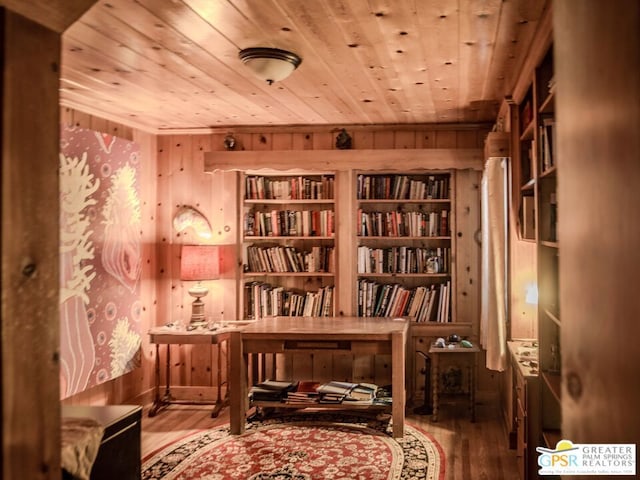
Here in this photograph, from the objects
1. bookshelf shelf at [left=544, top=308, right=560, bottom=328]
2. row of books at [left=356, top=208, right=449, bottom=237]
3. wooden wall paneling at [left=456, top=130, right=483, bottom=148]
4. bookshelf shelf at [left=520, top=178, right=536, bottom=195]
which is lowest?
bookshelf shelf at [left=544, top=308, right=560, bottom=328]

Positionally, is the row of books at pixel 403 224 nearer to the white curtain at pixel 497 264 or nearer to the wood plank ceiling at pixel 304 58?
the wood plank ceiling at pixel 304 58

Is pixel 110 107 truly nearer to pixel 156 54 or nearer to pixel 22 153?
pixel 156 54

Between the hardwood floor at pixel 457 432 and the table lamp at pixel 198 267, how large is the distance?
30.2 inches

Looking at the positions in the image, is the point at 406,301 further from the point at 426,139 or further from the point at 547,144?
the point at 547,144

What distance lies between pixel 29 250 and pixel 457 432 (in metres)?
3.70

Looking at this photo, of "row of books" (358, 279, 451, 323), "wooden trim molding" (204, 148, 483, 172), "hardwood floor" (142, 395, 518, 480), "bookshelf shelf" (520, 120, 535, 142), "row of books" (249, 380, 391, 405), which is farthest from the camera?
"row of books" (358, 279, 451, 323)

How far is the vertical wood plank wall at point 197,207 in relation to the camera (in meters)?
5.02

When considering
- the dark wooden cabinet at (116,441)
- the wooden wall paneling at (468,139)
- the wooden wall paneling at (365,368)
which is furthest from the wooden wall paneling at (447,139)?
the dark wooden cabinet at (116,441)

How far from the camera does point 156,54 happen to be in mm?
2949

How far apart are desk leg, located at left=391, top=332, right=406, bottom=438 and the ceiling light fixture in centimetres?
193

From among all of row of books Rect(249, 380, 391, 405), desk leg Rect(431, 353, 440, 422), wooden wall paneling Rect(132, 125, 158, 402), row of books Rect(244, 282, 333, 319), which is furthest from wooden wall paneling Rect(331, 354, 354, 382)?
wooden wall paneling Rect(132, 125, 158, 402)

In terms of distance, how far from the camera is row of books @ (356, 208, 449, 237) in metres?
4.98

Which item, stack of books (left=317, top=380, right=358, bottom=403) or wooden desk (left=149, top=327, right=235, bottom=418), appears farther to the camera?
wooden desk (left=149, top=327, right=235, bottom=418)

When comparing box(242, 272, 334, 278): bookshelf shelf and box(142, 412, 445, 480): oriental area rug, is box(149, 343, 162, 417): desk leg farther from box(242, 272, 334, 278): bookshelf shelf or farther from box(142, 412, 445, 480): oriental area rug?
box(242, 272, 334, 278): bookshelf shelf
